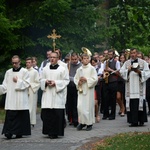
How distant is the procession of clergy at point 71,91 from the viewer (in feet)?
44.0

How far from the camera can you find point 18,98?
13.5m

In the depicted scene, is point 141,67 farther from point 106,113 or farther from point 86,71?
point 106,113

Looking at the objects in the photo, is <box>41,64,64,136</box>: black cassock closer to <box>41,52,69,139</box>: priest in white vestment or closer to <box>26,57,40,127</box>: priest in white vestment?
<box>41,52,69,139</box>: priest in white vestment

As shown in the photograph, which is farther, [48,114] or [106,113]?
[106,113]

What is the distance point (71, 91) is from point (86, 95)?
1.20 metres

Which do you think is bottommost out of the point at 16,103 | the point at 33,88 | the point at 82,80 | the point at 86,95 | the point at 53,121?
the point at 53,121

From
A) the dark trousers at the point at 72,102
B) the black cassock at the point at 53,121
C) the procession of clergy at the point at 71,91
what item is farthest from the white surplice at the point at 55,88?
the dark trousers at the point at 72,102

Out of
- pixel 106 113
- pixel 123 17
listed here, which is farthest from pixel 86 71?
pixel 123 17

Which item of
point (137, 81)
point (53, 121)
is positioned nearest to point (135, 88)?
point (137, 81)

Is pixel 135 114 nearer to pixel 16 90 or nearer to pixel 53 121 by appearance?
pixel 53 121

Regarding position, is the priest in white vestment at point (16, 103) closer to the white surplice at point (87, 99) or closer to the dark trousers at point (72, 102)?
the white surplice at point (87, 99)

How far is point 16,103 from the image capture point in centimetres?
1349

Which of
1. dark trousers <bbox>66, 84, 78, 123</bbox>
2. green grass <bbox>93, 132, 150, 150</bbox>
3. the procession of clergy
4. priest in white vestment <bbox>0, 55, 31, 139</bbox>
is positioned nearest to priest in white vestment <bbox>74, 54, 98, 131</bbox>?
the procession of clergy

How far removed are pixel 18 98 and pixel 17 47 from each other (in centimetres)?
782
